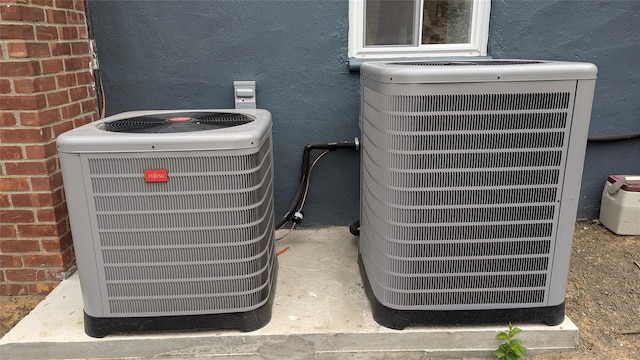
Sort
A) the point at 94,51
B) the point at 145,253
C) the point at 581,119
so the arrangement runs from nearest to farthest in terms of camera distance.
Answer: the point at 581,119 < the point at 145,253 < the point at 94,51

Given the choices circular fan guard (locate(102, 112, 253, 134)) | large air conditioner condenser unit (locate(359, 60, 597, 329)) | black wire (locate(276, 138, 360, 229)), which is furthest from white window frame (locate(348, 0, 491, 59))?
circular fan guard (locate(102, 112, 253, 134))

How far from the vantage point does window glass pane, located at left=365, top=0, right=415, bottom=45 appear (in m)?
2.85

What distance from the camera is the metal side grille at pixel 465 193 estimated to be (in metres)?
1.73

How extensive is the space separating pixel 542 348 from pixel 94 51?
287cm

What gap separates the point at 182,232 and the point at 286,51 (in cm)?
144

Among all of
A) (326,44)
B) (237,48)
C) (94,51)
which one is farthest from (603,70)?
(94,51)

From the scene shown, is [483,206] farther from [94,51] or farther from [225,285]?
[94,51]

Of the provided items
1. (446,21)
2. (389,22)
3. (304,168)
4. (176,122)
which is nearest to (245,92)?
(304,168)

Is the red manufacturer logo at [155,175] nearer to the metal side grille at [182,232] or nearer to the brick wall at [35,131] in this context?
the metal side grille at [182,232]

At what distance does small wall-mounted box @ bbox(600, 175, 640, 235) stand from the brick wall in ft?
11.0

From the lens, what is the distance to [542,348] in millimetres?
1995

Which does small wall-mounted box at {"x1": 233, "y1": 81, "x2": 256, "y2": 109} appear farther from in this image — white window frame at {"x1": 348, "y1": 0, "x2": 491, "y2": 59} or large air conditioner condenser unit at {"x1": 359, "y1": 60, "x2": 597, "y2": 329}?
large air conditioner condenser unit at {"x1": 359, "y1": 60, "x2": 597, "y2": 329}

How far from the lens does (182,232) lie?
6.00ft

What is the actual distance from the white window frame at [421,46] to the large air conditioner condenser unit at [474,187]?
33.6 inches
